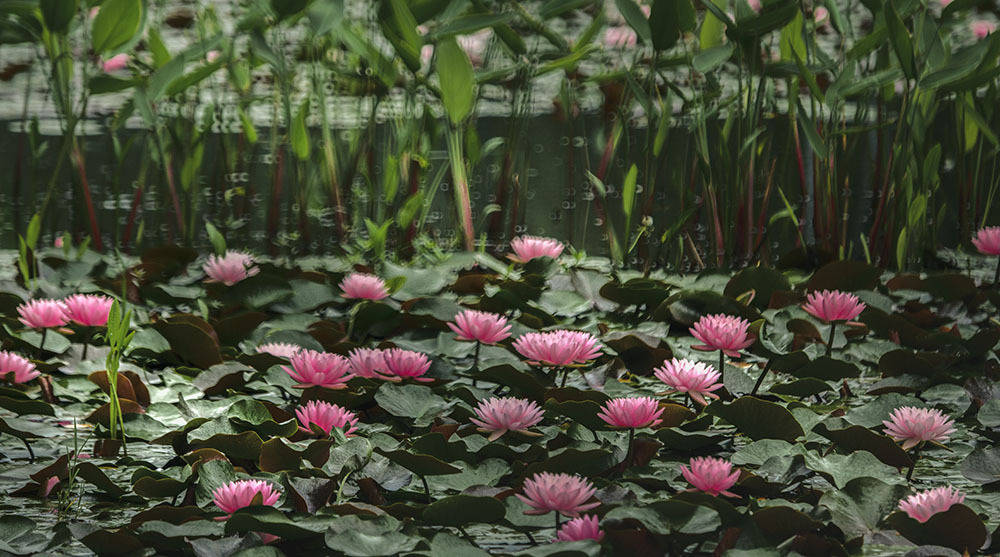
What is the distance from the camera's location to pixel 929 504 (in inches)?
30.9

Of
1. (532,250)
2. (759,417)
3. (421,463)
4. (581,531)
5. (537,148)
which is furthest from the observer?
(537,148)

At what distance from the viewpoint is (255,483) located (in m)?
0.81

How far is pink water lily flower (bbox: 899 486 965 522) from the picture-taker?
78 cm

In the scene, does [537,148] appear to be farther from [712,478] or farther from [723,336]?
[712,478]

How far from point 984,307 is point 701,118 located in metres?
0.56

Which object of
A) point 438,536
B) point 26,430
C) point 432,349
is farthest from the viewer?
point 432,349

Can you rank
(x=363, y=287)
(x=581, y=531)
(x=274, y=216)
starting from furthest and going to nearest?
(x=274, y=216) < (x=363, y=287) < (x=581, y=531)

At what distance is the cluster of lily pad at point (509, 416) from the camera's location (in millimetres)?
774

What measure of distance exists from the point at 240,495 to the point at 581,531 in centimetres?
28

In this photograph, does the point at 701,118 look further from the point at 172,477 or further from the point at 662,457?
the point at 172,477

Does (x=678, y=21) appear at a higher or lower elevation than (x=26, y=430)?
higher

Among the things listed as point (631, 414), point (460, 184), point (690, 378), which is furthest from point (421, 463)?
point (460, 184)

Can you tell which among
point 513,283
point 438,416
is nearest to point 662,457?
point 438,416

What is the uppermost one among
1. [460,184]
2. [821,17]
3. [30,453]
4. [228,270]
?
[821,17]
